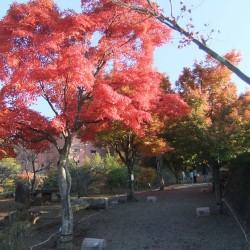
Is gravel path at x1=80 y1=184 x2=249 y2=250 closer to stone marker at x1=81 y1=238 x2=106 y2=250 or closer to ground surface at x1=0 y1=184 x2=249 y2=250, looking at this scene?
ground surface at x1=0 y1=184 x2=249 y2=250

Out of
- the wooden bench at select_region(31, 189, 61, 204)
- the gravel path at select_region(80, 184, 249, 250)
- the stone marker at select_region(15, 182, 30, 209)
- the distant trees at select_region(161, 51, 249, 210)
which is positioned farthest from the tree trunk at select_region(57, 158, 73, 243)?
the wooden bench at select_region(31, 189, 61, 204)

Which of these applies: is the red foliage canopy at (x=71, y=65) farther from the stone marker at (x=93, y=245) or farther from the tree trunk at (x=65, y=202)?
the stone marker at (x=93, y=245)

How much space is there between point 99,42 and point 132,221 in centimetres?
628

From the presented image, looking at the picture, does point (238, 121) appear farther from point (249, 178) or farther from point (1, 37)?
point (1, 37)

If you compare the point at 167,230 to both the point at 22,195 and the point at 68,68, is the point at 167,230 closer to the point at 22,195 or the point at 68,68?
the point at 68,68

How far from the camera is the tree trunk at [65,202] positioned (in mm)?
8977

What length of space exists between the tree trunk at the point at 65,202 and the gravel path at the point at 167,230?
1114mm

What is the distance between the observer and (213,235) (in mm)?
9250

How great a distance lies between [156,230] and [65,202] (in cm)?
302

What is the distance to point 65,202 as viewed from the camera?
9273 millimetres

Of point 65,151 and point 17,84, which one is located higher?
point 17,84

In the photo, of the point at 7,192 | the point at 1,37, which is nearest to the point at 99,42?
the point at 1,37

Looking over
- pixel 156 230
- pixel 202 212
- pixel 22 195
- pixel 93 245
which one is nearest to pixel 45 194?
pixel 22 195

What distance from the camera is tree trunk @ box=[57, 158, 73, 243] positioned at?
8.98 m
